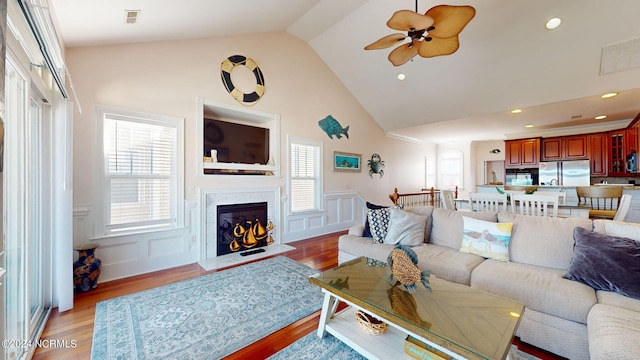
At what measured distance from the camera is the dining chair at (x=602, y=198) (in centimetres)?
347

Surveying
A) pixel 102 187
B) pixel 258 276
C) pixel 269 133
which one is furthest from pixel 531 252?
pixel 102 187

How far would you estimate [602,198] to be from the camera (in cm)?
386

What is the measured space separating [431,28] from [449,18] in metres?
0.21

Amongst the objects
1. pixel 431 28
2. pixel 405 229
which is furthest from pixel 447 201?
pixel 431 28

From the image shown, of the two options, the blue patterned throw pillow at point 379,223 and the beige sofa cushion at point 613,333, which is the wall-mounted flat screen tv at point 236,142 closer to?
the blue patterned throw pillow at point 379,223

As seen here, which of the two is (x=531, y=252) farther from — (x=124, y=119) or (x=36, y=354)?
(x=124, y=119)

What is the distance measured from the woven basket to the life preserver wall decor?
3.61 meters

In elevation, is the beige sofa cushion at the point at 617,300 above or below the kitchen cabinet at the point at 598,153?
below

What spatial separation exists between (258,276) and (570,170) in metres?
7.56

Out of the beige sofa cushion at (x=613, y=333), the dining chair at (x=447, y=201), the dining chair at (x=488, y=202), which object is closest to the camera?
the beige sofa cushion at (x=613, y=333)

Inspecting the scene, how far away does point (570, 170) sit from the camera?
19.2ft

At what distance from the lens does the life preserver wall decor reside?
12.5ft

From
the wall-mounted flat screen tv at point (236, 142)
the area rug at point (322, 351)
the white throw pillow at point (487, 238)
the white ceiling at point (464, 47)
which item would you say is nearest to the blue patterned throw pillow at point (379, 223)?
the white throw pillow at point (487, 238)

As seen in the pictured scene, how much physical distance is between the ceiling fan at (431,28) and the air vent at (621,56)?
2533mm
